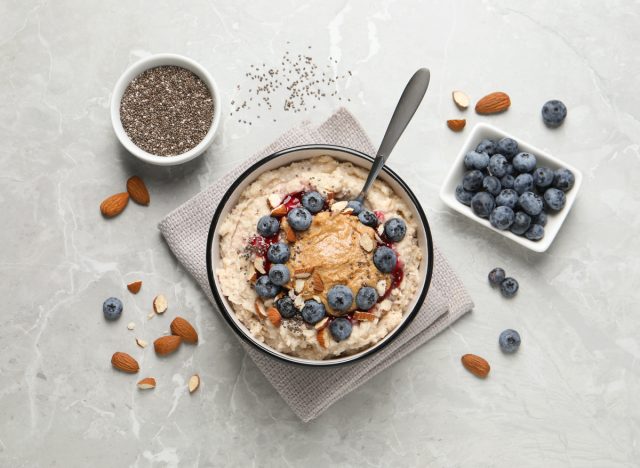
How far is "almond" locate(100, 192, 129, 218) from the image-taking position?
A: 10.8ft

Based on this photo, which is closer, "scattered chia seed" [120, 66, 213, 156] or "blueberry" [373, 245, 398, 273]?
"blueberry" [373, 245, 398, 273]

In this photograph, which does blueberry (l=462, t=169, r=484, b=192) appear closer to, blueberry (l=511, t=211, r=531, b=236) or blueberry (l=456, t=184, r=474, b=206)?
blueberry (l=456, t=184, r=474, b=206)

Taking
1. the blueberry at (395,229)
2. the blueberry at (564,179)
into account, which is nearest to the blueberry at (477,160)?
the blueberry at (564,179)

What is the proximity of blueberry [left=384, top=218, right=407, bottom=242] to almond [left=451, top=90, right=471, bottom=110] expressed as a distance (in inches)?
37.5

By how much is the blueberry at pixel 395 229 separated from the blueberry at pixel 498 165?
752mm

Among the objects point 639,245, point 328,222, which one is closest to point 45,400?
point 328,222

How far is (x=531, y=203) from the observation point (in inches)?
123

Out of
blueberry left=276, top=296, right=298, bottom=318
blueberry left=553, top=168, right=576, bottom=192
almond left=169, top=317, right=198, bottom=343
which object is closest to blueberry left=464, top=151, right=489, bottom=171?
blueberry left=553, top=168, right=576, bottom=192

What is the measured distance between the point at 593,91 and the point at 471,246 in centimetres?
104

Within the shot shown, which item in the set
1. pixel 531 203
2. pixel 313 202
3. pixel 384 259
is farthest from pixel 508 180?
pixel 313 202

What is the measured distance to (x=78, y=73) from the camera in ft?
Answer: 11.1

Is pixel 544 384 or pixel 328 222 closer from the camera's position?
pixel 328 222

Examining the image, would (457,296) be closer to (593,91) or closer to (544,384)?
(544,384)

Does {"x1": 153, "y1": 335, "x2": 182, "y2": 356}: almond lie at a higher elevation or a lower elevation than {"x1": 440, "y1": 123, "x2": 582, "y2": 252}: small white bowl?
lower
